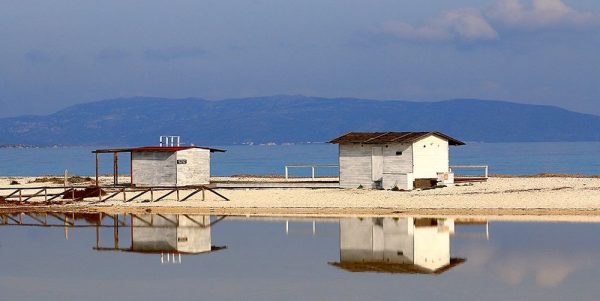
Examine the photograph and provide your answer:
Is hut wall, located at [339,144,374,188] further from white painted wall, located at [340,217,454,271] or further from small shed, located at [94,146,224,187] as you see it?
white painted wall, located at [340,217,454,271]

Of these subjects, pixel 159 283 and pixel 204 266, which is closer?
pixel 159 283

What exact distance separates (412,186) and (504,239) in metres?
18.8

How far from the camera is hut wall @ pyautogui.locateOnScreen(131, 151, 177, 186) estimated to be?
55.5 meters

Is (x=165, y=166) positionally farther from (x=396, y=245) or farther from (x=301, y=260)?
(x=301, y=260)

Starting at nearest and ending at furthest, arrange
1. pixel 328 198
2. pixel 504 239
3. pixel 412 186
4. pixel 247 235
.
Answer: pixel 504 239
pixel 247 235
pixel 328 198
pixel 412 186

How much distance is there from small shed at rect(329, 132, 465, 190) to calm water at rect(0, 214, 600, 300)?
1209 cm

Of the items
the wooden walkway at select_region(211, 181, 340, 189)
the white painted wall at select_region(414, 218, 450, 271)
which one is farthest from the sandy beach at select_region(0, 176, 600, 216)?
the white painted wall at select_region(414, 218, 450, 271)

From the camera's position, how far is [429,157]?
52.7m

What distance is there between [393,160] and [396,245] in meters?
→ 20.9

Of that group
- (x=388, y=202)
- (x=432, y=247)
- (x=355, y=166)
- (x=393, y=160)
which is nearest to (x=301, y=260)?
(x=432, y=247)

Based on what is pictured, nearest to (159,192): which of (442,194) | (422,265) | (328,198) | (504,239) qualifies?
(328,198)

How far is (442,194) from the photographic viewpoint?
48.7m

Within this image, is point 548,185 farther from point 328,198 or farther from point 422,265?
point 422,265

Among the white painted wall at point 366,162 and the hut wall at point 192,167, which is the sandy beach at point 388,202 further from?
the hut wall at point 192,167
